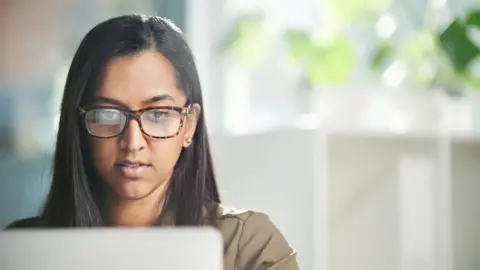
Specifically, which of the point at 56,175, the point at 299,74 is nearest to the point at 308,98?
the point at 299,74

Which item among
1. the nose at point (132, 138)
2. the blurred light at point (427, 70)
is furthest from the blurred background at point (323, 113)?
the nose at point (132, 138)

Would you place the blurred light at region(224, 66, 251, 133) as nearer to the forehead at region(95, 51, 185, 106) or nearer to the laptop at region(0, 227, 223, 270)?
the forehead at region(95, 51, 185, 106)

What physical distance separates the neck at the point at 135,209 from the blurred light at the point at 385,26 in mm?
517

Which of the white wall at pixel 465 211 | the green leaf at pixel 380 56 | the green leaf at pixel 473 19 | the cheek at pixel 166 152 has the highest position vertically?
the green leaf at pixel 473 19

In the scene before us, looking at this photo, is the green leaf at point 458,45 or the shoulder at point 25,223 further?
the green leaf at point 458,45

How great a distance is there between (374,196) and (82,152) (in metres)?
0.52

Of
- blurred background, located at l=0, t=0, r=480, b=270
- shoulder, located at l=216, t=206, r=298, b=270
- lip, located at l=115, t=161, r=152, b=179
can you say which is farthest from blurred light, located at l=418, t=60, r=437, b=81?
lip, located at l=115, t=161, r=152, b=179

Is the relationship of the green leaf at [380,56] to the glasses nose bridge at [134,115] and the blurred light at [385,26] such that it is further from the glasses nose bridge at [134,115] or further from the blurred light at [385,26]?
the glasses nose bridge at [134,115]

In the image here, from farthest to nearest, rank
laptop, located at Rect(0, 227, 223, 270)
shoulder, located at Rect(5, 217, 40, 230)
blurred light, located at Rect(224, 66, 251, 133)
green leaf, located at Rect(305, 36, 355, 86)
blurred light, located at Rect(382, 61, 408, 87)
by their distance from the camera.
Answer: blurred light, located at Rect(382, 61, 408, 87)
green leaf, located at Rect(305, 36, 355, 86)
blurred light, located at Rect(224, 66, 251, 133)
shoulder, located at Rect(5, 217, 40, 230)
laptop, located at Rect(0, 227, 223, 270)

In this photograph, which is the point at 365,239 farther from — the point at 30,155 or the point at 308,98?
the point at 30,155

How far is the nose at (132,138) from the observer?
3.33 feet

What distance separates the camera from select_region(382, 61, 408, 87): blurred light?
52.7 inches

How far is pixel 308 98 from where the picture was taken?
1.25m

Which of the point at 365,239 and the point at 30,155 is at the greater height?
the point at 30,155
